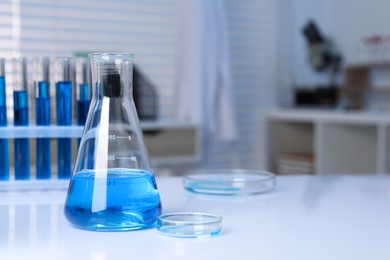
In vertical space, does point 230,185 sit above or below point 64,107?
below

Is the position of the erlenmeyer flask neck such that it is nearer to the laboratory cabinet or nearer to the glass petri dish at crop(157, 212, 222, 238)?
the glass petri dish at crop(157, 212, 222, 238)

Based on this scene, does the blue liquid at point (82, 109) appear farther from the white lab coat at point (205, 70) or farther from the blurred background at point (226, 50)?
the white lab coat at point (205, 70)

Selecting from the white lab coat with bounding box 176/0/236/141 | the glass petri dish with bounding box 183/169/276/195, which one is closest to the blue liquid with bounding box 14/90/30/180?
the glass petri dish with bounding box 183/169/276/195

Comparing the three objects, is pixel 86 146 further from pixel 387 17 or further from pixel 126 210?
pixel 387 17

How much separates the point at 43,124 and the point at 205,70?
2.22 meters

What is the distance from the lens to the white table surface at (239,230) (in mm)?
599

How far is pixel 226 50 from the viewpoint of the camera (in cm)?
322

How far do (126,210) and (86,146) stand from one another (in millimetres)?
94

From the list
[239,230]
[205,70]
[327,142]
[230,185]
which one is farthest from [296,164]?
[239,230]

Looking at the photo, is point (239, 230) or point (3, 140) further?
point (3, 140)

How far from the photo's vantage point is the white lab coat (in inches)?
121

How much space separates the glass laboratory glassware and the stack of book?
2.30 meters

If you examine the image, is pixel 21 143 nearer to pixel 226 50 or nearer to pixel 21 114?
pixel 21 114

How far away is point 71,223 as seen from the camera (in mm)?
713
